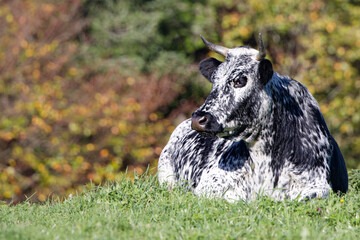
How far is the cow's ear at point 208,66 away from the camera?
225 inches

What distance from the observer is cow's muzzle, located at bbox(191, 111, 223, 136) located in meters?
4.84

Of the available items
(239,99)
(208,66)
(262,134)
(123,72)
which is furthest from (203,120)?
(123,72)

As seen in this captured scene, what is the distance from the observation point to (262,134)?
5.19 meters

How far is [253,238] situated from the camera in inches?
151

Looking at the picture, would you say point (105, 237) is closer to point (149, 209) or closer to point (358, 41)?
point (149, 209)

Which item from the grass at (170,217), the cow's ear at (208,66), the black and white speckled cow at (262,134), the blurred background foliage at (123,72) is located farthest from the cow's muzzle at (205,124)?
the blurred background foliage at (123,72)

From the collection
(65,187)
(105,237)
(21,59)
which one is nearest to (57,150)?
(65,187)

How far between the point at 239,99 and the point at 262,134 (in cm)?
41

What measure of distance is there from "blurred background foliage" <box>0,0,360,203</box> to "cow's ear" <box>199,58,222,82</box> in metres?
6.08

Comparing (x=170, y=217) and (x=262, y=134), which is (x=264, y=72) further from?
(x=170, y=217)

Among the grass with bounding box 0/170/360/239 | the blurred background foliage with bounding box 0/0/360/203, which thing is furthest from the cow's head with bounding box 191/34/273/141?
the blurred background foliage with bounding box 0/0/360/203

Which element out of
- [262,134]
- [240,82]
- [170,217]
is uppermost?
[240,82]

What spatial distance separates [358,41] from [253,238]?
36.6 feet

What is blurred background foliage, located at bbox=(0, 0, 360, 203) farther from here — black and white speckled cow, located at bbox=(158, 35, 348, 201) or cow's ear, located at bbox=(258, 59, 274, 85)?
cow's ear, located at bbox=(258, 59, 274, 85)
